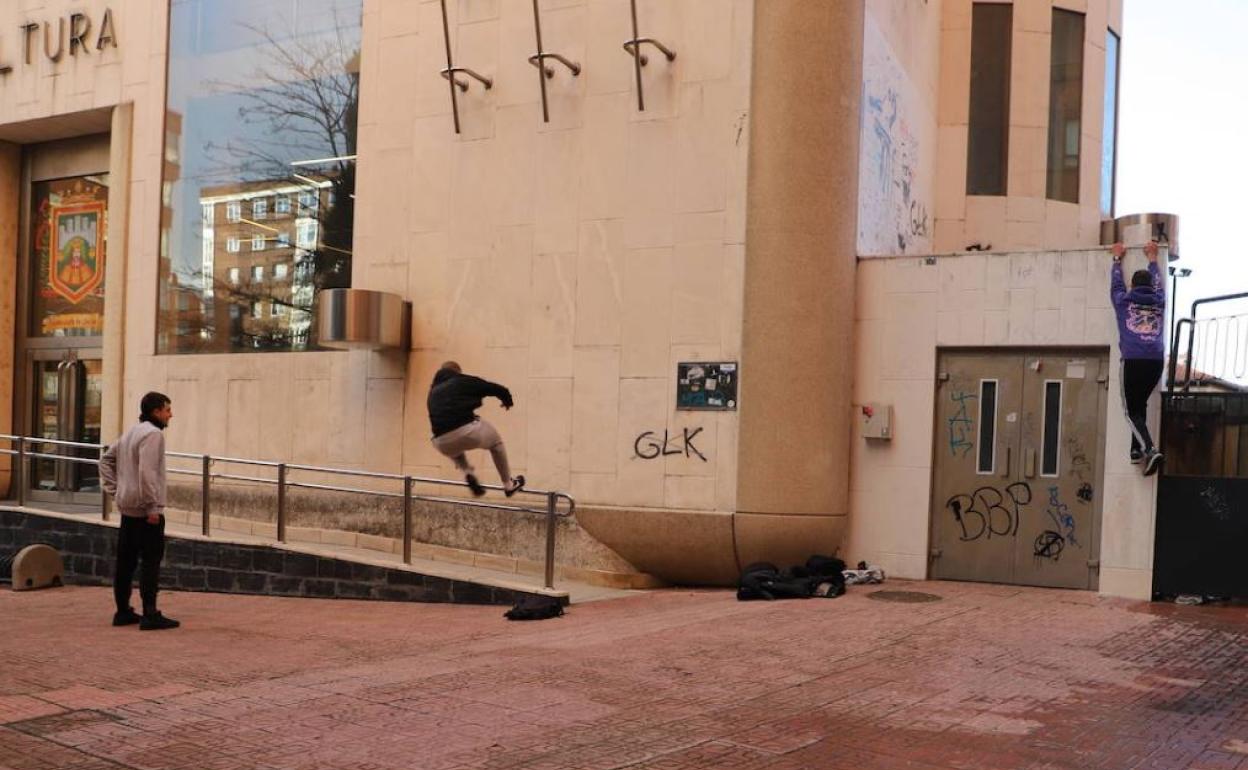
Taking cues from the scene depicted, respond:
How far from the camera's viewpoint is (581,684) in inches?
273

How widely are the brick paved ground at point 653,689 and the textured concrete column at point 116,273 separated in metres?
6.30

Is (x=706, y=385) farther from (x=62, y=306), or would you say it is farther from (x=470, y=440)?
(x=62, y=306)

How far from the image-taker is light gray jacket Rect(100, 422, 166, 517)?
30.4 ft

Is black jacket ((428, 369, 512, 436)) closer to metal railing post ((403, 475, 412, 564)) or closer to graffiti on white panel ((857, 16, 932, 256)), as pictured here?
metal railing post ((403, 475, 412, 564))

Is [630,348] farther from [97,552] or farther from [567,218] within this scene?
[97,552]

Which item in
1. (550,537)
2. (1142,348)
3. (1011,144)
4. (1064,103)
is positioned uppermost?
(1064,103)

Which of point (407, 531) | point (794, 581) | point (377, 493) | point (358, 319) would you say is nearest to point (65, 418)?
point (358, 319)

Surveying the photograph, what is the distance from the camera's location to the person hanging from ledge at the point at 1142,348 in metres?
10.3

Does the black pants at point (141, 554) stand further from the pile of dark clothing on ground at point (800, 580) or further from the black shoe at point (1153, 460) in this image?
the black shoe at point (1153, 460)

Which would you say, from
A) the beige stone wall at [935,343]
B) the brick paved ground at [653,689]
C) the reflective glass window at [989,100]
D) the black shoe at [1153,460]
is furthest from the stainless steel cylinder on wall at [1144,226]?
the brick paved ground at [653,689]

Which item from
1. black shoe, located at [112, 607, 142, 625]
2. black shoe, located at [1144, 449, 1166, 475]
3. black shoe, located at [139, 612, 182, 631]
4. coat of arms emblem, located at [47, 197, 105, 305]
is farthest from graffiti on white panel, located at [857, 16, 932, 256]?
coat of arms emblem, located at [47, 197, 105, 305]

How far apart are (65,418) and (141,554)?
943 cm

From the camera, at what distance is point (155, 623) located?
937 cm

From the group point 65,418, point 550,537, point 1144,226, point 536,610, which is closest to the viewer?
point 536,610
